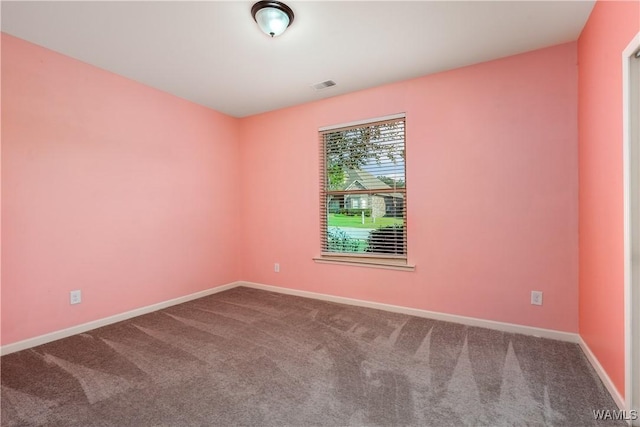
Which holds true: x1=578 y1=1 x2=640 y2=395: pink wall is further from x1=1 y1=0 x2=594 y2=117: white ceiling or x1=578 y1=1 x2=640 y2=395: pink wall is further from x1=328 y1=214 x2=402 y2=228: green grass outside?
x1=328 y1=214 x2=402 y2=228: green grass outside

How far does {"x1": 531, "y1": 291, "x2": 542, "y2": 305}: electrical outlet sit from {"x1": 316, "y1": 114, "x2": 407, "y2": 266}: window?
1.19 meters

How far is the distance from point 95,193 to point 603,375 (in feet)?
14.4

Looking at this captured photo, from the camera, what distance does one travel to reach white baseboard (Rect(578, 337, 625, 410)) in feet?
5.30

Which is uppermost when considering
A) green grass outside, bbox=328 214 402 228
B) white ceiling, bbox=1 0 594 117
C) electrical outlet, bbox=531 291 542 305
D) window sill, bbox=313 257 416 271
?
white ceiling, bbox=1 0 594 117

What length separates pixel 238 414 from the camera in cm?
162

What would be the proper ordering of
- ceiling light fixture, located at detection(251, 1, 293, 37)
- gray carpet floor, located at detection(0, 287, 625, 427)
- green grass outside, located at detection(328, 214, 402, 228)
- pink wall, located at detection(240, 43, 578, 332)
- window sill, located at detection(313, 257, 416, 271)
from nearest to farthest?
gray carpet floor, located at detection(0, 287, 625, 427), ceiling light fixture, located at detection(251, 1, 293, 37), pink wall, located at detection(240, 43, 578, 332), window sill, located at detection(313, 257, 416, 271), green grass outside, located at detection(328, 214, 402, 228)

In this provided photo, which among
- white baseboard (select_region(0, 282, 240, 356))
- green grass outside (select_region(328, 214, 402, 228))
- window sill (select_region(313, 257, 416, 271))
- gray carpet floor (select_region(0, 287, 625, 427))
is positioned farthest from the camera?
green grass outside (select_region(328, 214, 402, 228))

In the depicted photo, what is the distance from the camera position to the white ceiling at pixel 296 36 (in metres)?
2.03

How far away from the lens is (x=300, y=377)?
1979 mm

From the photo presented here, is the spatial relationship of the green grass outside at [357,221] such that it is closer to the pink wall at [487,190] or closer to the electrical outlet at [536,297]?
the pink wall at [487,190]

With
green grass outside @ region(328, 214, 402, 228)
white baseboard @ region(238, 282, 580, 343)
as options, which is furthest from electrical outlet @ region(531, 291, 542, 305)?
green grass outside @ region(328, 214, 402, 228)

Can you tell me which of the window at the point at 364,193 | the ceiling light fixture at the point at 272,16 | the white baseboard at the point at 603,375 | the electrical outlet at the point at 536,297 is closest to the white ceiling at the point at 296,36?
the ceiling light fixture at the point at 272,16

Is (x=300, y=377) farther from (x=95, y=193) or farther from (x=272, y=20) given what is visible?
(x=95, y=193)

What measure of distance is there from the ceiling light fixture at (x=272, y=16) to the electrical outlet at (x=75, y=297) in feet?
9.56
